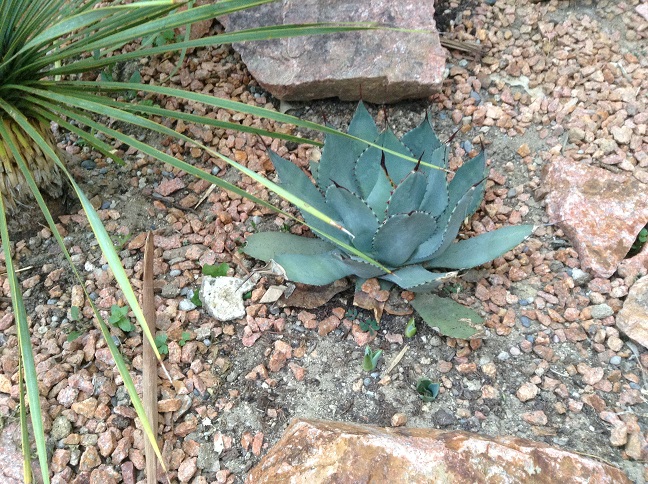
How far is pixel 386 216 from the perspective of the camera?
1.58 metres

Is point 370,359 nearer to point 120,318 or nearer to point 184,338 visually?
point 184,338

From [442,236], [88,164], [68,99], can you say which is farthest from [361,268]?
[88,164]

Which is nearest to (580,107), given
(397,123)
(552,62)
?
(552,62)

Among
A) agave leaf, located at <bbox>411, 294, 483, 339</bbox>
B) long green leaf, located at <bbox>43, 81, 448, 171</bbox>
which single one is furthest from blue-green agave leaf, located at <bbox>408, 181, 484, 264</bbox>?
long green leaf, located at <bbox>43, 81, 448, 171</bbox>

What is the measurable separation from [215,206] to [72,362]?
24.5 inches

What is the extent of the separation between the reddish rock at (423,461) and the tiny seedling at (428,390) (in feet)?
0.95

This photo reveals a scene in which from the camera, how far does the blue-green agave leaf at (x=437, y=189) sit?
1.60 m

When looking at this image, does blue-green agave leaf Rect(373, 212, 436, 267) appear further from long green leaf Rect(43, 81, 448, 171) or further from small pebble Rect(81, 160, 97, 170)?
small pebble Rect(81, 160, 97, 170)

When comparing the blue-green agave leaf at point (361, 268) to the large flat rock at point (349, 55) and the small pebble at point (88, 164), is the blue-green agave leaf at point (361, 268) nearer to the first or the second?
the large flat rock at point (349, 55)

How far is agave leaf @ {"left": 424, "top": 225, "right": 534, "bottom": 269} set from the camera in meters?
1.58

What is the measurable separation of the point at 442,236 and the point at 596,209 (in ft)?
1.85

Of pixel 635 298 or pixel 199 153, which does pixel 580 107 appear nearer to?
pixel 635 298

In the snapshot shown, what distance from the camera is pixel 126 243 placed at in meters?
1.79

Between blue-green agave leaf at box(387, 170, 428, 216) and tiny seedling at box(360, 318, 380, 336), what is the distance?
0.30 m
